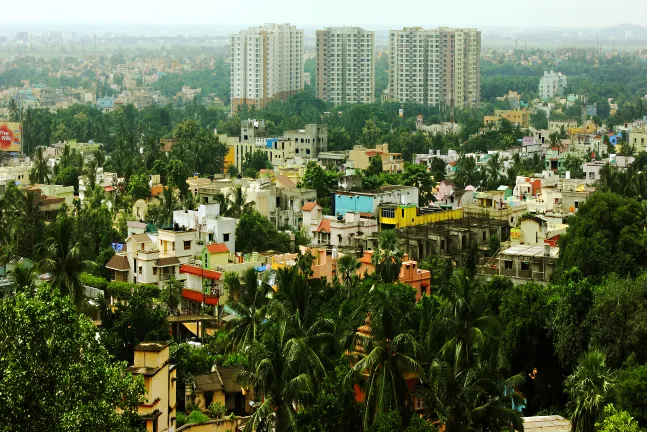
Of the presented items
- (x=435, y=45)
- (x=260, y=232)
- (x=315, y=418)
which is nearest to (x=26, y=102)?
(x=435, y=45)

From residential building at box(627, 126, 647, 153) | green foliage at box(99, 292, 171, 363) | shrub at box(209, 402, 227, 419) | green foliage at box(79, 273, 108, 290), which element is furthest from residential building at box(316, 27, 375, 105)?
shrub at box(209, 402, 227, 419)

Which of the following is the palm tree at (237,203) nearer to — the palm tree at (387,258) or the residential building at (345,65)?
the palm tree at (387,258)

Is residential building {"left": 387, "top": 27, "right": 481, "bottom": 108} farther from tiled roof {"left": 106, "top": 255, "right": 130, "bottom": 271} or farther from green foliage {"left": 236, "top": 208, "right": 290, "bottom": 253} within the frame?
tiled roof {"left": 106, "top": 255, "right": 130, "bottom": 271}

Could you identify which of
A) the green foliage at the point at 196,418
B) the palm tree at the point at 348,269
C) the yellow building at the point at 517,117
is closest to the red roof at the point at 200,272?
the palm tree at the point at 348,269

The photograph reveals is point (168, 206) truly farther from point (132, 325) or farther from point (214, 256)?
point (132, 325)

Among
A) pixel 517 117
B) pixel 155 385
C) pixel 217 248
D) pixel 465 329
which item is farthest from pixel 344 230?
pixel 517 117
